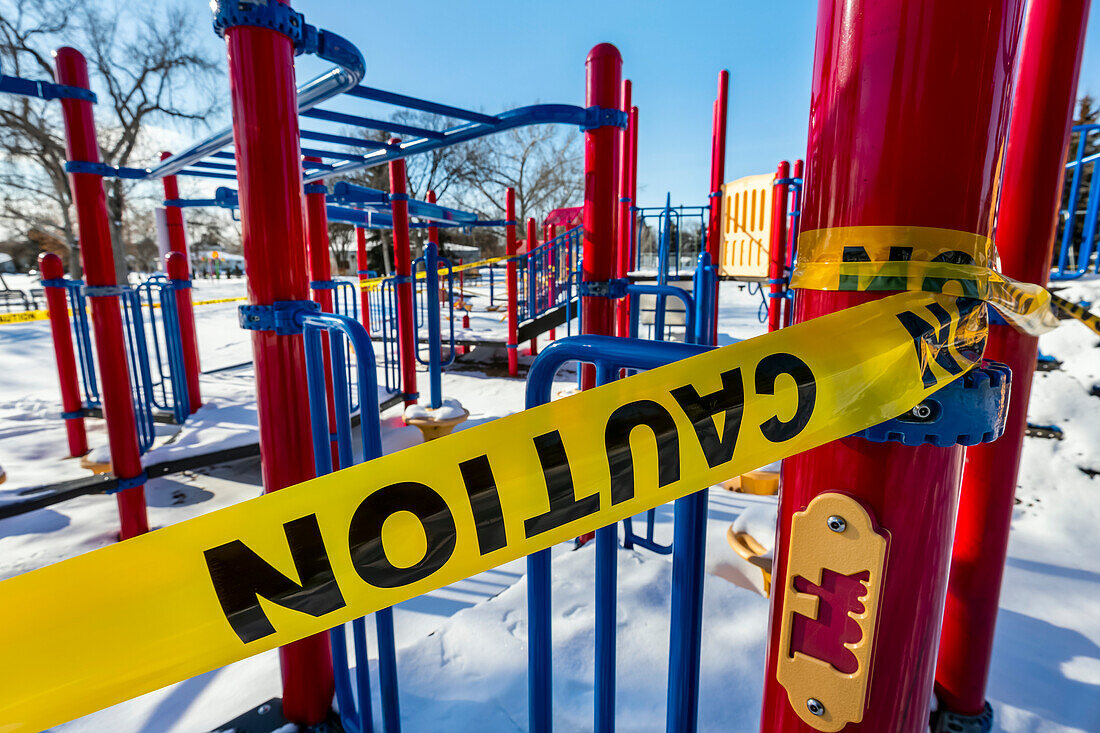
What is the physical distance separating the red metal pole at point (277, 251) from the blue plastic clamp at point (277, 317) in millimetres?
26

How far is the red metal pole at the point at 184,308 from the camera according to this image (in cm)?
592

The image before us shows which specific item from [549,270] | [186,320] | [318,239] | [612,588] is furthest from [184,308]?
[612,588]

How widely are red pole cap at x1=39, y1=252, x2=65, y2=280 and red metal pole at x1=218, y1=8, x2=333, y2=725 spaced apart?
4932 millimetres

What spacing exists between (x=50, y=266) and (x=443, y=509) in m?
6.52

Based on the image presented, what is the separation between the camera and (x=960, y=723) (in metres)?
1.50

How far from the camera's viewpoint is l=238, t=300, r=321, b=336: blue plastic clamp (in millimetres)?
1651

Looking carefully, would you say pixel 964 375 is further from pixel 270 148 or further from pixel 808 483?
pixel 270 148

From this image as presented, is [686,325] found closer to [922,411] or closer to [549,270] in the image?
[922,411]

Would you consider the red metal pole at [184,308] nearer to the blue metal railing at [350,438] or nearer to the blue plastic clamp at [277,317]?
the blue plastic clamp at [277,317]

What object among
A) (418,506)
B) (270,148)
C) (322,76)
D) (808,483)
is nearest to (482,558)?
(418,506)

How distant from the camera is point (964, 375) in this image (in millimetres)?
658

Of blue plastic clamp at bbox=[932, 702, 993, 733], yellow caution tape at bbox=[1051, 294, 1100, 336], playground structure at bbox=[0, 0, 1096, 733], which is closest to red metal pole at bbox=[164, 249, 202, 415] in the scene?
playground structure at bbox=[0, 0, 1096, 733]

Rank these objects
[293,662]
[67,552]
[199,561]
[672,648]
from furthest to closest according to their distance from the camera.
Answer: [67,552] → [293,662] → [672,648] → [199,561]

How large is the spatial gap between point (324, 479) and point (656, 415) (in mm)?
371
